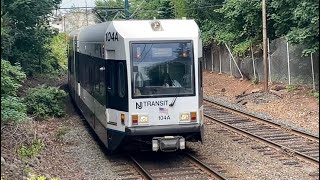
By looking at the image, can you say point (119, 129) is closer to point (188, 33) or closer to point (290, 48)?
point (188, 33)

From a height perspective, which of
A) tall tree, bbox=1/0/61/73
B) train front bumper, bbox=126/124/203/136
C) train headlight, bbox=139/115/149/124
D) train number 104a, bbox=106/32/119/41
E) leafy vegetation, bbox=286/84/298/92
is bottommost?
train front bumper, bbox=126/124/203/136

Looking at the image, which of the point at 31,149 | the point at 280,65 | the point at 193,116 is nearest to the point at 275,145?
the point at 193,116

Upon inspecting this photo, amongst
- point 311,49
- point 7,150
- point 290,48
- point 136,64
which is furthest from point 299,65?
point 7,150

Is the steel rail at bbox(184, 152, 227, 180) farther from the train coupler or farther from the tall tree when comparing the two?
the tall tree

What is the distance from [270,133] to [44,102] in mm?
8407

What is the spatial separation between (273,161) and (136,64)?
3903mm

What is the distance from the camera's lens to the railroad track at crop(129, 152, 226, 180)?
11.6 m

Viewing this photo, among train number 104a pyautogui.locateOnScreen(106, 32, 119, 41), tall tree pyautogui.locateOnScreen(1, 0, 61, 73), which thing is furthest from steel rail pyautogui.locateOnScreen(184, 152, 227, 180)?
tall tree pyautogui.locateOnScreen(1, 0, 61, 73)

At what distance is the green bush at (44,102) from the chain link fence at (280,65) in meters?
10.1

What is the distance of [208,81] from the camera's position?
109 ft

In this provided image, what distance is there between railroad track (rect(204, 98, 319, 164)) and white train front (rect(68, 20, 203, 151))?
2780 mm

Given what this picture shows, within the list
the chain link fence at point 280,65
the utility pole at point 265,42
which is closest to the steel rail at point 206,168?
the chain link fence at point 280,65

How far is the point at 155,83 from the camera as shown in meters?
12.1

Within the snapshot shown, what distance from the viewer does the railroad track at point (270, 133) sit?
13594 millimetres
